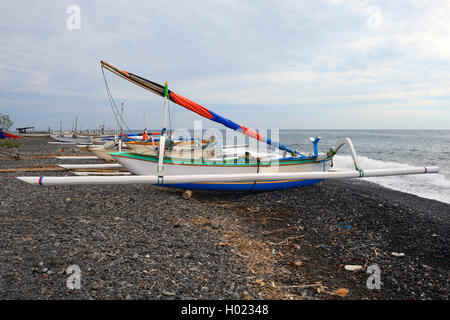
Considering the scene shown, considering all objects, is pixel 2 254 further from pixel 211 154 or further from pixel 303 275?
pixel 211 154

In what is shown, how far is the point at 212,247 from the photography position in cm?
530

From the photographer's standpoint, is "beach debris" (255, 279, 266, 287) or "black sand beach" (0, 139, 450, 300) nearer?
"black sand beach" (0, 139, 450, 300)

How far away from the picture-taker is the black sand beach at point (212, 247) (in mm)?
3957

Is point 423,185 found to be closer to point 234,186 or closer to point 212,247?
point 234,186

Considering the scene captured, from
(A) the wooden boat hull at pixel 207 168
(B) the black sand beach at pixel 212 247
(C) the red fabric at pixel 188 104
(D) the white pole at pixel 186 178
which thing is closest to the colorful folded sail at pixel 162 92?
(C) the red fabric at pixel 188 104

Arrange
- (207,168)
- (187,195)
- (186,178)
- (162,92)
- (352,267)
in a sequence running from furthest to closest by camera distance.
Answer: (207,168) < (162,92) < (187,195) < (186,178) < (352,267)

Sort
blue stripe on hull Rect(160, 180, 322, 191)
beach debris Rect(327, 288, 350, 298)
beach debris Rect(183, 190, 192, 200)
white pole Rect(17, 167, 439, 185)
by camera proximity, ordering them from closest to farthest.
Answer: beach debris Rect(327, 288, 350, 298) < white pole Rect(17, 167, 439, 185) < beach debris Rect(183, 190, 192, 200) < blue stripe on hull Rect(160, 180, 322, 191)

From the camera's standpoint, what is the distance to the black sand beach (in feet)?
13.0

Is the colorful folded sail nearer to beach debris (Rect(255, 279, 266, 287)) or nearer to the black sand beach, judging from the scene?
the black sand beach

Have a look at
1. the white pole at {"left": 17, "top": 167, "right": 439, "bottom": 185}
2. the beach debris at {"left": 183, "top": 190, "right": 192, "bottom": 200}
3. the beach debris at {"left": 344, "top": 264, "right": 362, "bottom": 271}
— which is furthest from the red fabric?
Result: the beach debris at {"left": 344, "top": 264, "right": 362, "bottom": 271}

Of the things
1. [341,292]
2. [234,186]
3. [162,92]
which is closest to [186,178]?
[234,186]
